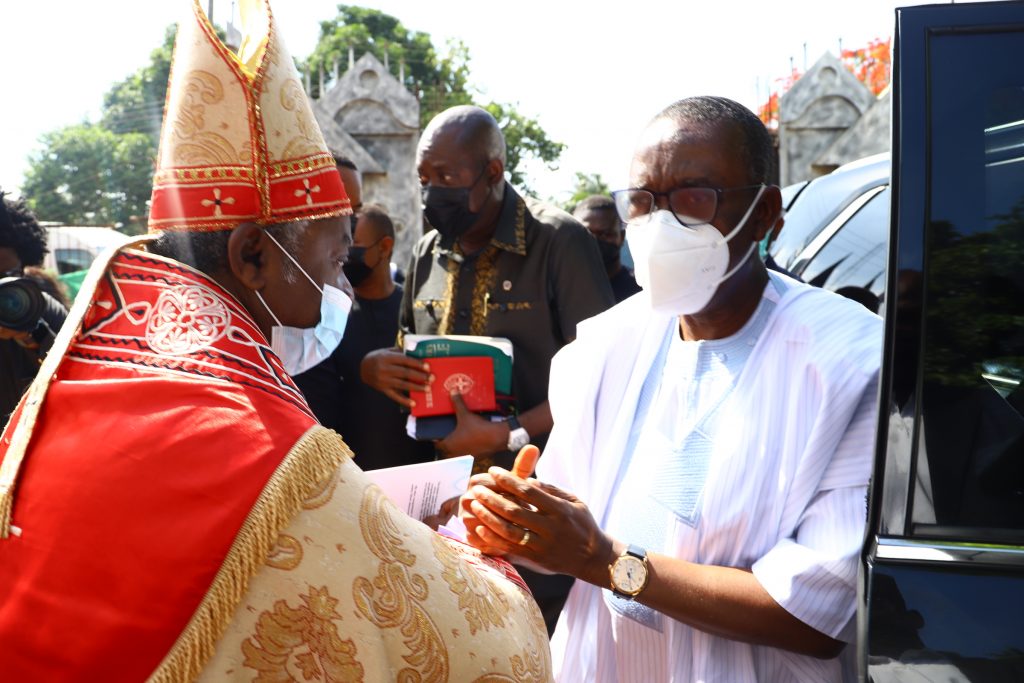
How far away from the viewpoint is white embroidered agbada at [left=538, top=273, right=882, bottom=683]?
1.81 metres

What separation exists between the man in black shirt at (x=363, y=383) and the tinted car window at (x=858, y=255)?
176 centimetres

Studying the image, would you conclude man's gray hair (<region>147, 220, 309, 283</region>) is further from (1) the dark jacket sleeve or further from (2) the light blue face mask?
(1) the dark jacket sleeve

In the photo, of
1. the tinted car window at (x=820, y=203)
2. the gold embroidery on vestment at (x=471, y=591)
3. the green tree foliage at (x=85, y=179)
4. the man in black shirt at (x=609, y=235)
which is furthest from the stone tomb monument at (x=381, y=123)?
the green tree foliage at (x=85, y=179)

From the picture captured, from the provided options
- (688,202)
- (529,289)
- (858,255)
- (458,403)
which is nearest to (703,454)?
(688,202)

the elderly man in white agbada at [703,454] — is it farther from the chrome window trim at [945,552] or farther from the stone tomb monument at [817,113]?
the stone tomb monument at [817,113]

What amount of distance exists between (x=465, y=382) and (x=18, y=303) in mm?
1641

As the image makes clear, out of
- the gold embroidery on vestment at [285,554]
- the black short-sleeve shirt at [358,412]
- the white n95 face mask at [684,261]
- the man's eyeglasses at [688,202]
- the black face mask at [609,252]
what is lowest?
the black short-sleeve shirt at [358,412]

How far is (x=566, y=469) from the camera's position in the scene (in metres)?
2.25

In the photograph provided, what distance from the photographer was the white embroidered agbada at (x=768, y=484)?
5.94 feet

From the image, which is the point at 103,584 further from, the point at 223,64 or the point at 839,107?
the point at 839,107

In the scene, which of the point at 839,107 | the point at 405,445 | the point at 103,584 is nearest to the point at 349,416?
the point at 405,445

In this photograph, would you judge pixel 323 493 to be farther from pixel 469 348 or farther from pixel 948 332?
pixel 469 348

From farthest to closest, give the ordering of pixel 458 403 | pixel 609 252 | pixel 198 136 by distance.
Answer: pixel 609 252, pixel 458 403, pixel 198 136

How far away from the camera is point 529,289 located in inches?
143
